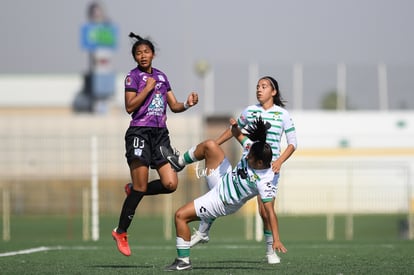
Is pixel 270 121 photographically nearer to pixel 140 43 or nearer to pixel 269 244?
pixel 269 244

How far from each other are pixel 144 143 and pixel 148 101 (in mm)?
467

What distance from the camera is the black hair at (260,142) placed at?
10986 millimetres

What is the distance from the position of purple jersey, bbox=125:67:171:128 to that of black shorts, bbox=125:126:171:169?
0.07m

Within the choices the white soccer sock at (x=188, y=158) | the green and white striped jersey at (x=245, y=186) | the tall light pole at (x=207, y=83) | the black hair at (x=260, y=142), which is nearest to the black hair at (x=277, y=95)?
the black hair at (x=260, y=142)

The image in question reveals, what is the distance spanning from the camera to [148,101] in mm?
11594

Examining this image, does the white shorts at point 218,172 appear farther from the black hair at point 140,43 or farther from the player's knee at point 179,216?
the black hair at point 140,43

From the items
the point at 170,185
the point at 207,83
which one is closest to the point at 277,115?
the point at 170,185

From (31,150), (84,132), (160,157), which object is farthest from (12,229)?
(160,157)

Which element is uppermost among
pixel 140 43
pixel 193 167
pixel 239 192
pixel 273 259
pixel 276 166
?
pixel 140 43

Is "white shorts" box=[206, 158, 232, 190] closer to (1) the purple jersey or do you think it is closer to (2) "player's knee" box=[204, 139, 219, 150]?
(2) "player's knee" box=[204, 139, 219, 150]

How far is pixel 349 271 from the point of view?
10641 millimetres

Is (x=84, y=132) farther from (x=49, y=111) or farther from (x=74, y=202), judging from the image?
(x=49, y=111)

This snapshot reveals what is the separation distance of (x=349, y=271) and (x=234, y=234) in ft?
64.7

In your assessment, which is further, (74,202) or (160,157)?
(74,202)
